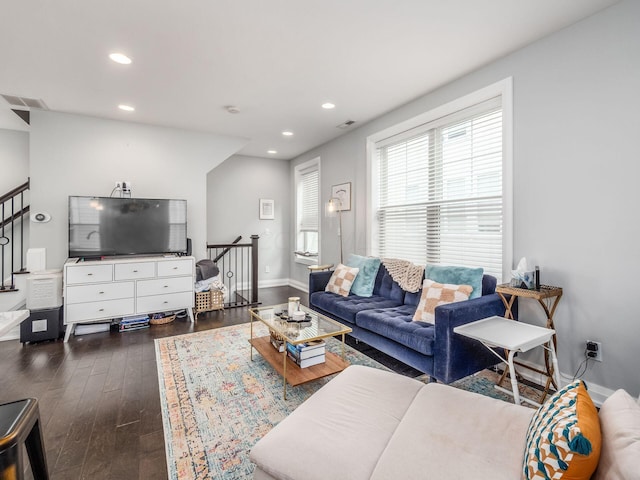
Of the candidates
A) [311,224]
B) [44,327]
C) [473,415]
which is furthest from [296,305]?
[311,224]

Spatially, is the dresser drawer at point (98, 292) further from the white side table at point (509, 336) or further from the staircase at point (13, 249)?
the white side table at point (509, 336)

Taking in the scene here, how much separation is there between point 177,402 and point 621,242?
10.6 feet

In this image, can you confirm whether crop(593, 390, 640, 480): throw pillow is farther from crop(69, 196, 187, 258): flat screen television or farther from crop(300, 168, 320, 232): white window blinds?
crop(300, 168, 320, 232): white window blinds

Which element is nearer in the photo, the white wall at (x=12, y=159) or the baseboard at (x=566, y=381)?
the baseboard at (x=566, y=381)

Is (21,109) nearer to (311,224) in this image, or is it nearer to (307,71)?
(307,71)

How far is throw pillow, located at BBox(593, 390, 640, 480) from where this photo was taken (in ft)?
2.44

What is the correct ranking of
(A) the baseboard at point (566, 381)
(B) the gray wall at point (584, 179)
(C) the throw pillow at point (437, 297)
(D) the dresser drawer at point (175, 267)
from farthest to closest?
(D) the dresser drawer at point (175, 267)
(C) the throw pillow at point (437, 297)
(A) the baseboard at point (566, 381)
(B) the gray wall at point (584, 179)

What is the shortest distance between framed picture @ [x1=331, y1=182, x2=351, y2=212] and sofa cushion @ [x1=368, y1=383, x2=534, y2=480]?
11.4ft

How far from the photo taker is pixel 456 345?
217 cm

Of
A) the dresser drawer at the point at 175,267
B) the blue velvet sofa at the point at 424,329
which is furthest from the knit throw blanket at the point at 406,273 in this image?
the dresser drawer at the point at 175,267

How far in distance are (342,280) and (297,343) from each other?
5.03 ft

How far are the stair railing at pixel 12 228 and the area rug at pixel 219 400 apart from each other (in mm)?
2590

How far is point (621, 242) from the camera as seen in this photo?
2.05 metres

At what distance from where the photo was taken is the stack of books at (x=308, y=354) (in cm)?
232
